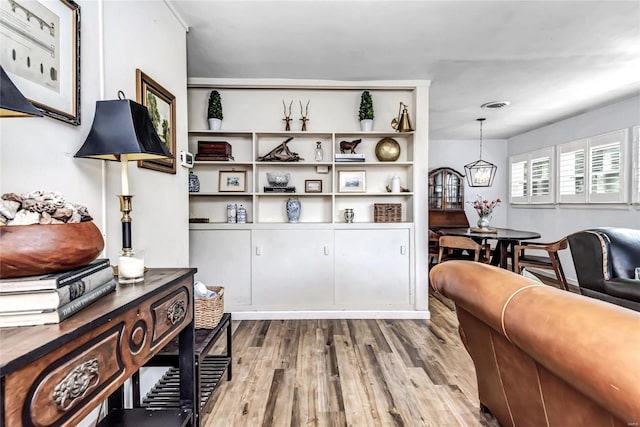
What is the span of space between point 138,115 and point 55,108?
286 mm

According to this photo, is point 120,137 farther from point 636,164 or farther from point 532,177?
point 532,177

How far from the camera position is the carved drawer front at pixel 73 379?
24.5 inches

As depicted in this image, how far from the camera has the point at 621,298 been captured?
2131mm

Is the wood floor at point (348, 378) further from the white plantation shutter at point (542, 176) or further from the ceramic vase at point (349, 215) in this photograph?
the white plantation shutter at point (542, 176)

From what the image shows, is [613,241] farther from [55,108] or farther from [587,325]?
[55,108]

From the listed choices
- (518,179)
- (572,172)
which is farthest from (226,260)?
(518,179)

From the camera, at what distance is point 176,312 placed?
1.26 m

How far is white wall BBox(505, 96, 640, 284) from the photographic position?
162 inches

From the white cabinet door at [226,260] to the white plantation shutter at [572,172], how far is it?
4721mm

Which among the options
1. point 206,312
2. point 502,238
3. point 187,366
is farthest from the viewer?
point 502,238

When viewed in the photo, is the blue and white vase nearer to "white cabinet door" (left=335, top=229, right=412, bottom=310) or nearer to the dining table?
"white cabinet door" (left=335, top=229, right=412, bottom=310)

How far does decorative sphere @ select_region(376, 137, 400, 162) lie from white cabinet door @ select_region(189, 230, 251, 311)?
166 centimetres

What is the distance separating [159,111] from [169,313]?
1.42 meters

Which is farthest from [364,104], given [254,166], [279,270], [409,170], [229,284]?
[229,284]
